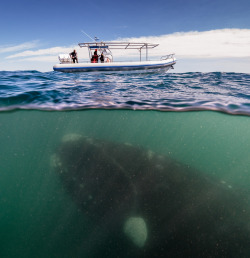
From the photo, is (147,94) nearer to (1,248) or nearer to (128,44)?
(1,248)

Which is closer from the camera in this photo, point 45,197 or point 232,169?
point 45,197

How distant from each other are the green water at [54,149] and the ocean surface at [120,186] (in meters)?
0.04

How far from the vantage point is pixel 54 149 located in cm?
726

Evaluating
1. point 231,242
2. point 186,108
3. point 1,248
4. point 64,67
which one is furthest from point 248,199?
point 64,67

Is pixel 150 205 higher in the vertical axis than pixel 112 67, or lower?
lower

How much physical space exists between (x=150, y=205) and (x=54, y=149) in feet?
16.2

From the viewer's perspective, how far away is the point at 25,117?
1030 centimetres

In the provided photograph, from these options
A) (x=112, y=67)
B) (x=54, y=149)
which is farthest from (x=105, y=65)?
(x=54, y=149)

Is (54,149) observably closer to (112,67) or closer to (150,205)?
(150,205)

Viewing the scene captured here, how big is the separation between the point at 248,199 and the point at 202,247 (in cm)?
248

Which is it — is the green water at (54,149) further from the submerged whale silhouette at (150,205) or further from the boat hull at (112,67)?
the boat hull at (112,67)

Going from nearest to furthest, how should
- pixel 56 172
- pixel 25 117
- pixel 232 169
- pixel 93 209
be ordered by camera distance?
pixel 93 209 → pixel 56 172 → pixel 232 169 → pixel 25 117

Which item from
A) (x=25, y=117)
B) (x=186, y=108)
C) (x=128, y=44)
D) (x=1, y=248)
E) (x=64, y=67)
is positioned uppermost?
(x=128, y=44)

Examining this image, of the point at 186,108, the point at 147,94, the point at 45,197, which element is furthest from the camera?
the point at 147,94
